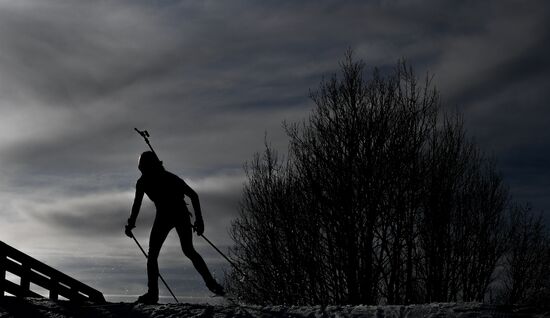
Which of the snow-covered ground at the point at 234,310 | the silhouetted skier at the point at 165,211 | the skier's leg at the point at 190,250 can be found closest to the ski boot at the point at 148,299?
the silhouetted skier at the point at 165,211

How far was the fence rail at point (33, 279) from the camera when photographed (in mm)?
9688

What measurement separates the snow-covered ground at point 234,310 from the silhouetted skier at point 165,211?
86cm

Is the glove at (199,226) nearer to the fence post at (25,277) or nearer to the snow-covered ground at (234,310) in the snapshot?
the snow-covered ground at (234,310)

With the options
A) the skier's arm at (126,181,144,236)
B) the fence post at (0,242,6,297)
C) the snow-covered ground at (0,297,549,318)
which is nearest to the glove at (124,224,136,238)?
the skier's arm at (126,181,144,236)

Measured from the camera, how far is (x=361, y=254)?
21.7 m

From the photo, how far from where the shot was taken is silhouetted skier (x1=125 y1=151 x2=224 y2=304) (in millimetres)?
8602

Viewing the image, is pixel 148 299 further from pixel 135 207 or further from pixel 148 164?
pixel 148 164

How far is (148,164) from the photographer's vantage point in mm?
8578

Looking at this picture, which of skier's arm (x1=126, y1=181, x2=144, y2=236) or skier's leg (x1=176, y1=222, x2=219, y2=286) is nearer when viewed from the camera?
skier's leg (x1=176, y1=222, x2=219, y2=286)

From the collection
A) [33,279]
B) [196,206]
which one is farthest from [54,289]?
[196,206]

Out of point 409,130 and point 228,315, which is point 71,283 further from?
point 409,130

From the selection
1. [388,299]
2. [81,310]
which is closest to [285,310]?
[81,310]

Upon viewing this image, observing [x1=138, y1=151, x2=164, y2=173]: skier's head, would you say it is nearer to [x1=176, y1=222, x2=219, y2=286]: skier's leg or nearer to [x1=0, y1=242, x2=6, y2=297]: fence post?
[x1=176, y1=222, x2=219, y2=286]: skier's leg

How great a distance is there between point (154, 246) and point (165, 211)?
1.80 feet
